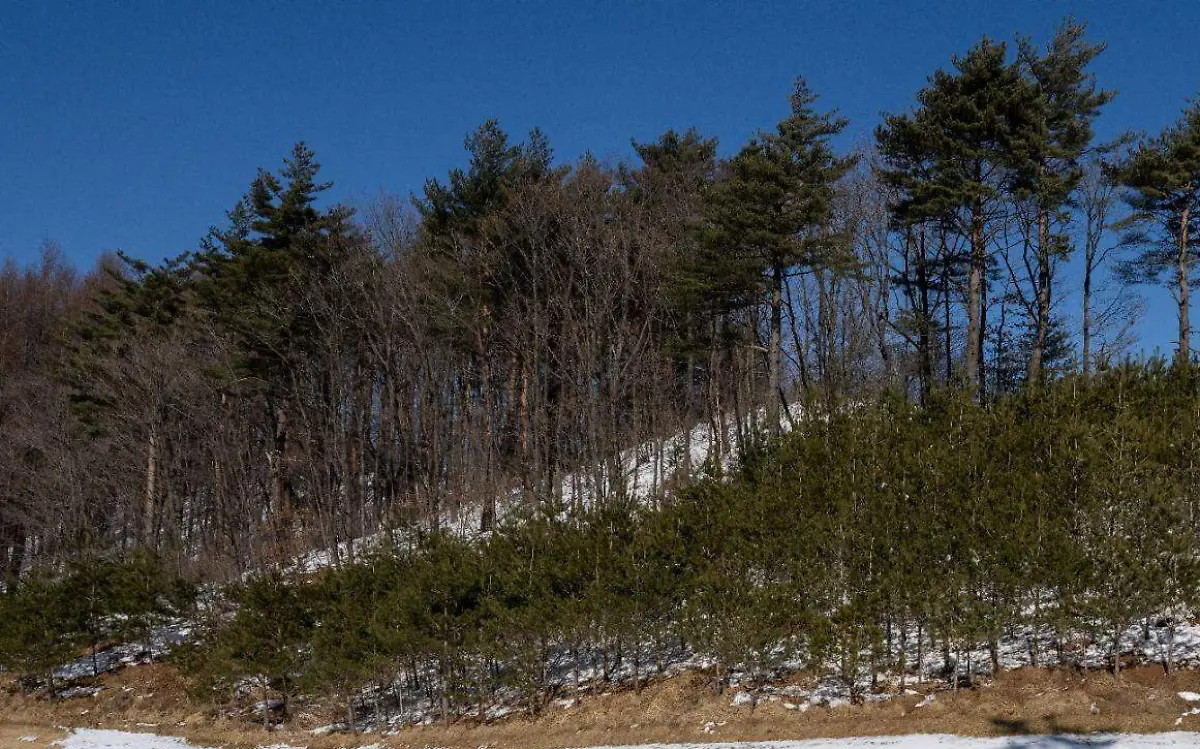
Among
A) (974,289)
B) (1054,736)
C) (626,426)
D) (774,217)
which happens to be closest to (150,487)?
(626,426)

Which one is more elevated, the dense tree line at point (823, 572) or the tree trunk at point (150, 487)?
the tree trunk at point (150, 487)

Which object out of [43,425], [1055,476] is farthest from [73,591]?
[1055,476]

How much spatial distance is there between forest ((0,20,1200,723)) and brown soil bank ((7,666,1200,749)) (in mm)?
489

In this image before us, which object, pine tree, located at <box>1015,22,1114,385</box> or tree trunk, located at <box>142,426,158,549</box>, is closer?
pine tree, located at <box>1015,22,1114,385</box>

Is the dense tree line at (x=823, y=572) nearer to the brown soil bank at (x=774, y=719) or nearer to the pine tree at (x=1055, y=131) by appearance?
the brown soil bank at (x=774, y=719)

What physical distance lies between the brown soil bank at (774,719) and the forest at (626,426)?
489 millimetres

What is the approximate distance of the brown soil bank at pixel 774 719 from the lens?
887 centimetres

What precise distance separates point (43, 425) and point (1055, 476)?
33132mm

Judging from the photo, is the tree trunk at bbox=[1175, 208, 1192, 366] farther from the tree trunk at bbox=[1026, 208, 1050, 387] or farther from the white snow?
the white snow

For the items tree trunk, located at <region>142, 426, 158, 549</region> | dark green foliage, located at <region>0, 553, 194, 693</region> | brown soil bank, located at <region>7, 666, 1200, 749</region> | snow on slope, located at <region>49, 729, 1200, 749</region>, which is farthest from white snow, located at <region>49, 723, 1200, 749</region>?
tree trunk, located at <region>142, 426, 158, 549</region>

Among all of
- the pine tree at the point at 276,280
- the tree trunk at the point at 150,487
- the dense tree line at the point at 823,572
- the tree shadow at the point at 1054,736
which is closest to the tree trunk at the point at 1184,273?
the dense tree line at the point at 823,572

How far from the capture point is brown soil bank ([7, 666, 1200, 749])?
8.87m

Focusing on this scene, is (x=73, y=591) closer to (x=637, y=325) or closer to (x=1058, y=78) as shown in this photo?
Answer: (x=637, y=325)

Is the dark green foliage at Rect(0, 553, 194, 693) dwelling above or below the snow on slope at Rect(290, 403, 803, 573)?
below
